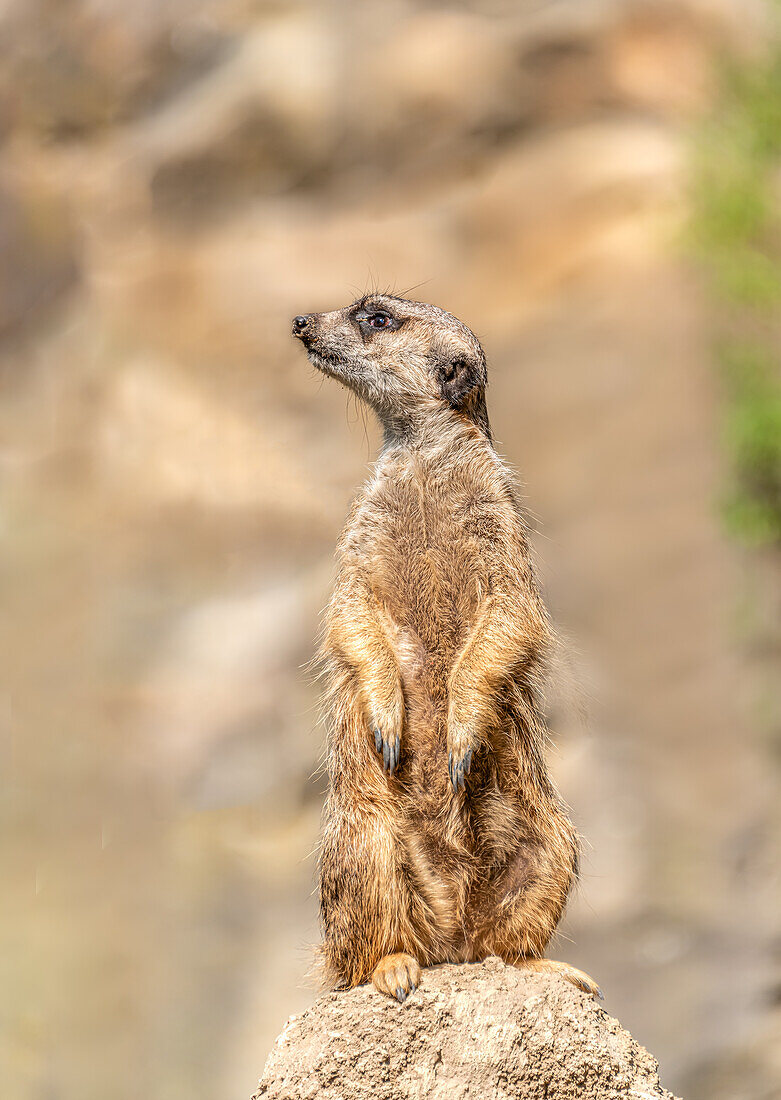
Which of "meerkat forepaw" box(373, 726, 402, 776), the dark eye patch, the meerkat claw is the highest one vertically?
the dark eye patch

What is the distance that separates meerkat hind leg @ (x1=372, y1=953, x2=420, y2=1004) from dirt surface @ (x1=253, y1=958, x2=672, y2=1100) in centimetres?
2

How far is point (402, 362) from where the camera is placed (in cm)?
225

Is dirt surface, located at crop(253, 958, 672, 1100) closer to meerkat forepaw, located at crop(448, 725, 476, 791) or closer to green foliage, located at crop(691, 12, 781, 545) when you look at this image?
meerkat forepaw, located at crop(448, 725, 476, 791)

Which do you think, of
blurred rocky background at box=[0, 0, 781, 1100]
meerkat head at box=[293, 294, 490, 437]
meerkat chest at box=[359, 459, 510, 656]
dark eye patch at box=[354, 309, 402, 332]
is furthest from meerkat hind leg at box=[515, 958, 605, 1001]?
blurred rocky background at box=[0, 0, 781, 1100]

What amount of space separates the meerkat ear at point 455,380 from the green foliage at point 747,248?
4073 millimetres

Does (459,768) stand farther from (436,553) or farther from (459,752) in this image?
(436,553)

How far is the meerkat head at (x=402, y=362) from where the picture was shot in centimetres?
225

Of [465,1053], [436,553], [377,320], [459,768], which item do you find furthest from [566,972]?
[377,320]

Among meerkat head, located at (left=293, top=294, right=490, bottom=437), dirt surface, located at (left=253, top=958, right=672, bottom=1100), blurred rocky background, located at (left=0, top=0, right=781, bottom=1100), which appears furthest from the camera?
blurred rocky background, located at (left=0, top=0, right=781, bottom=1100)

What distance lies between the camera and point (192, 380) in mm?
6059

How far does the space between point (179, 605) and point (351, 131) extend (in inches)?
120

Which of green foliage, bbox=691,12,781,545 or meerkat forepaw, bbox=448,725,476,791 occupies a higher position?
green foliage, bbox=691,12,781,545

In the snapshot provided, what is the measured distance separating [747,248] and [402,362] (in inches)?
183

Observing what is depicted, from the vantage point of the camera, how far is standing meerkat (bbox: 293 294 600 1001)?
79.5 inches
